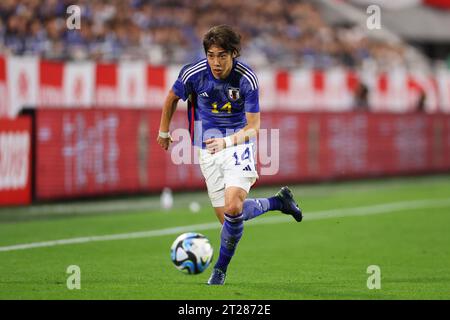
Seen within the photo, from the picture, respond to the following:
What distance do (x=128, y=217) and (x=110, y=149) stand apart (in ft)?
9.85

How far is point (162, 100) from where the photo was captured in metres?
24.6

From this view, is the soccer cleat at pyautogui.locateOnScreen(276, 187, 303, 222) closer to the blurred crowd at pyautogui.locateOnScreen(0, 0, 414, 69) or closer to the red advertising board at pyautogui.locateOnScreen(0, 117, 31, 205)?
the red advertising board at pyautogui.locateOnScreen(0, 117, 31, 205)

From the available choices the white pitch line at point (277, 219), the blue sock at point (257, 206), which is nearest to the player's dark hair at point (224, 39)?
the blue sock at point (257, 206)

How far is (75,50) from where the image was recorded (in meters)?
22.3

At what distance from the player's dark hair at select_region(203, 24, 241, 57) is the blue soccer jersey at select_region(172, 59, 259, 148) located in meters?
0.34

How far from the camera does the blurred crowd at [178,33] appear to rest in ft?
70.9

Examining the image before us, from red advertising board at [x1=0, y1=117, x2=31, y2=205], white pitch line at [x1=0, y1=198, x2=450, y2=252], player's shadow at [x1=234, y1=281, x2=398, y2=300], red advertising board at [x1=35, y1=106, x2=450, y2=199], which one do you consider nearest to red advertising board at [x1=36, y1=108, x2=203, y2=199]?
red advertising board at [x1=35, y1=106, x2=450, y2=199]

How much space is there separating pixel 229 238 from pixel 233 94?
1394mm

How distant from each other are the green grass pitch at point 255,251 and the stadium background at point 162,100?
0.23 m

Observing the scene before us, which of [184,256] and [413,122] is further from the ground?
[413,122]

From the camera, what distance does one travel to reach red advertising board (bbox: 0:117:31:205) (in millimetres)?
17391

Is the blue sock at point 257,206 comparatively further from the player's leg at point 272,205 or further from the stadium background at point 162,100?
the stadium background at point 162,100
